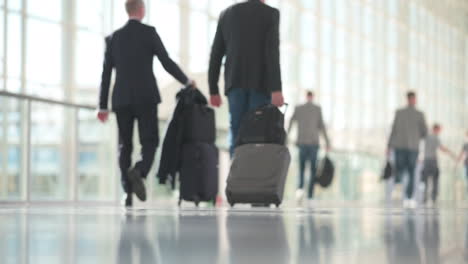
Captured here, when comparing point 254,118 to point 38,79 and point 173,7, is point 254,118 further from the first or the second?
point 173,7

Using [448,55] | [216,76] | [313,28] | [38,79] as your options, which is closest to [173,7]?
[38,79]

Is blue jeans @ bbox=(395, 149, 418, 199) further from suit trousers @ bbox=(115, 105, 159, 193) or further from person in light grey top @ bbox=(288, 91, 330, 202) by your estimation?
suit trousers @ bbox=(115, 105, 159, 193)

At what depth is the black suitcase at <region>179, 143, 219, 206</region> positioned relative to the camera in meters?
7.63

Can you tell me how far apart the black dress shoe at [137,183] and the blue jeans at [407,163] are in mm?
7342

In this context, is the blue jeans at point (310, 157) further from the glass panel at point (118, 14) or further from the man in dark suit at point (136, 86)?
the man in dark suit at point (136, 86)

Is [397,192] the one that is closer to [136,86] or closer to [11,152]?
[11,152]

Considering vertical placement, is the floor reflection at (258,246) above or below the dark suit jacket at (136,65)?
below

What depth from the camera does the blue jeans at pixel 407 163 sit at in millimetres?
14180

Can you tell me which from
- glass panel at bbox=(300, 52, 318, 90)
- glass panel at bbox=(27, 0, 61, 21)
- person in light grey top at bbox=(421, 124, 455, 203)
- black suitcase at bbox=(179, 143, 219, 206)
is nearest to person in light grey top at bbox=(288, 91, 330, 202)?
glass panel at bbox=(27, 0, 61, 21)

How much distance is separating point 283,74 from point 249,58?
63.7 ft

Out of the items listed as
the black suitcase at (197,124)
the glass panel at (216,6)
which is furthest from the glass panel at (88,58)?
the black suitcase at (197,124)

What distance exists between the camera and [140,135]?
780 cm

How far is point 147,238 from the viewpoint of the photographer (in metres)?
2.70

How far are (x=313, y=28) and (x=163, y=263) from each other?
26895 mm
